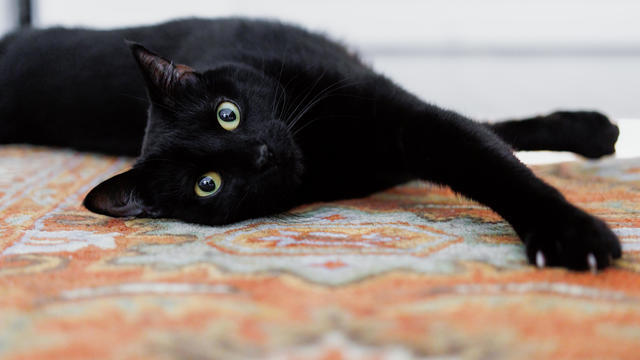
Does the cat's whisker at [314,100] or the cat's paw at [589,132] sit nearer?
the cat's whisker at [314,100]

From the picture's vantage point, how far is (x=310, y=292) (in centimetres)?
72

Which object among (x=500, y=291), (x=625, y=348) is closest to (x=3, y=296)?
(x=500, y=291)

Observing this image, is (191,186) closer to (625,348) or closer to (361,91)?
(361,91)

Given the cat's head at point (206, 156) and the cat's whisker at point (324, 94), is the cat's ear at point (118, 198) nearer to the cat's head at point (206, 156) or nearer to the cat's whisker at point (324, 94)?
the cat's head at point (206, 156)

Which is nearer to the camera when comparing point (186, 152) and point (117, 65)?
point (186, 152)

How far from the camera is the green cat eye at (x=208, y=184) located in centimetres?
117

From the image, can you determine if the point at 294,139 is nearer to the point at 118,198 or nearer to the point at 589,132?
the point at 118,198

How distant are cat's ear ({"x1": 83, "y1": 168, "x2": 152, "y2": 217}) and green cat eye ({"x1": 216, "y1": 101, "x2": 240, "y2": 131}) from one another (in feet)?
0.70

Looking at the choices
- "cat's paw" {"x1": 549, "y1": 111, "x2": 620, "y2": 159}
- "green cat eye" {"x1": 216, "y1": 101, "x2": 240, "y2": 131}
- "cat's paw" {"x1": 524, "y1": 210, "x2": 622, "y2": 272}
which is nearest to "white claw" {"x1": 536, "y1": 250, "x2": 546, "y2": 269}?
"cat's paw" {"x1": 524, "y1": 210, "x2": 622, "y2": 272}

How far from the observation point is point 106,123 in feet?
5.95

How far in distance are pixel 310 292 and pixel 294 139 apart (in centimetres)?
63

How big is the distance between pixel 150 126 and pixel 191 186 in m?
0.23

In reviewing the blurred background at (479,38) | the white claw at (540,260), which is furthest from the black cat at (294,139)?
the blurred background at (479,38)

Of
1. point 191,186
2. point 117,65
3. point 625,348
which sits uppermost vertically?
point 117,65
